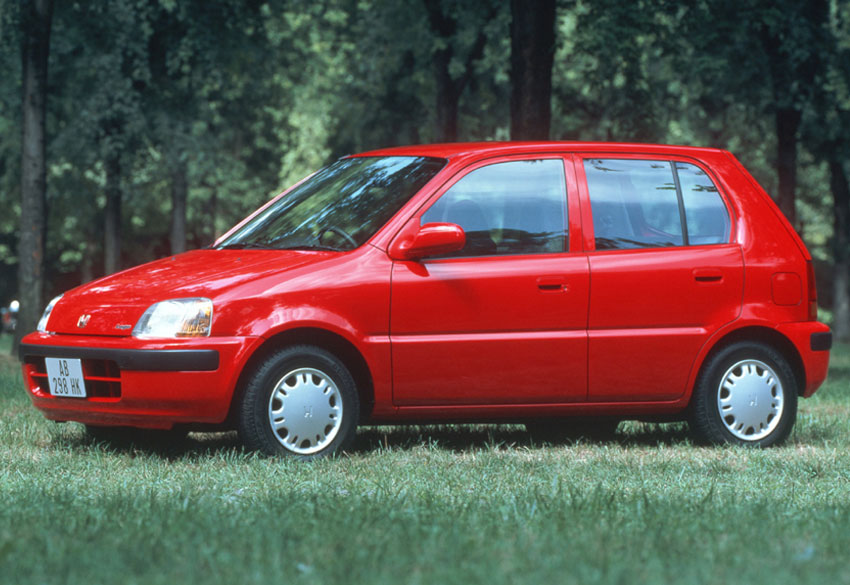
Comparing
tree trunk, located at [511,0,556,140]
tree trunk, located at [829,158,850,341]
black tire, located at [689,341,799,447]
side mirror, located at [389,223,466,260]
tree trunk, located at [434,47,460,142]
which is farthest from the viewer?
tree trunk, located at [829,158,850,341]

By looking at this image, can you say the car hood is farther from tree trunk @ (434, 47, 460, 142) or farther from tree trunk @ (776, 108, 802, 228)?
tree trunk @ (776, 108, 802, 228)

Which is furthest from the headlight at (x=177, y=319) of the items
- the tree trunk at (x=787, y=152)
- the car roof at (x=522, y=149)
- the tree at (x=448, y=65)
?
the tree trunk at (x=787, y=152)

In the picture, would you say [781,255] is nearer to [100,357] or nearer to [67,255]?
[100,357]

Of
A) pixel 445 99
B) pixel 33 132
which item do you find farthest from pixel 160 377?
pixel 445 99

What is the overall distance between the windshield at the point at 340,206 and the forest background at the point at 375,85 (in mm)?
7256

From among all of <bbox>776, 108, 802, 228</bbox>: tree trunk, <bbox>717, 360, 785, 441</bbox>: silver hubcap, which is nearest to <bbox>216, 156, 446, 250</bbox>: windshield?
<bbox>717, 360, 785, 441</bbox>: silver hubcap

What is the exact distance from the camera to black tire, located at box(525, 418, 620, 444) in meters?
9.33

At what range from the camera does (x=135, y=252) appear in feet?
159

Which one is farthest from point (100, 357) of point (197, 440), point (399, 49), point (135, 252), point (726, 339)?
point (135, 252)

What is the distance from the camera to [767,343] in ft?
28.7

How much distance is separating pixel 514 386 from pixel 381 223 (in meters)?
1.17

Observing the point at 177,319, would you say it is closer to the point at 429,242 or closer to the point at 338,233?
the point at 338,233

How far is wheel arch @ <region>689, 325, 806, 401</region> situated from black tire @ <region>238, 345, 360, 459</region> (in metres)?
2.18

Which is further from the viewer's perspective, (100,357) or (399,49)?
(399,49)
